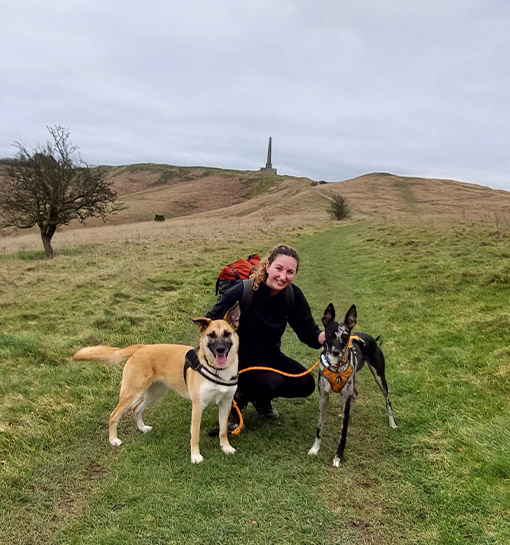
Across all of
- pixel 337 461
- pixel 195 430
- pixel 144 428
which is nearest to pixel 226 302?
pixel 195 430

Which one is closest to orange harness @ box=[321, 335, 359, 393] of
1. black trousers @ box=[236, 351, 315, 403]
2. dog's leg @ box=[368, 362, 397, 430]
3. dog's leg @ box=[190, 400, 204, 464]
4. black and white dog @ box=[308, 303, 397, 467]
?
black and white dog @ box=[308, 303, 397, 467]

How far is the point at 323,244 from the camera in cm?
2252

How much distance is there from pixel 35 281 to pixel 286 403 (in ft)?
36.6

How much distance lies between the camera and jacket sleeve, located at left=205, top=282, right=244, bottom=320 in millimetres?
4484

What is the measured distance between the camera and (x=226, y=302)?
449 cm

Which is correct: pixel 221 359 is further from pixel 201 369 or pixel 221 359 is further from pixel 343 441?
pixel 343 441

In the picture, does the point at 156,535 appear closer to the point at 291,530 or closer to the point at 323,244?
the point at 291,530

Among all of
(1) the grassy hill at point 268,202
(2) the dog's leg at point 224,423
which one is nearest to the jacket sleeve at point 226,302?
(2) the dog's leg at point 224,423

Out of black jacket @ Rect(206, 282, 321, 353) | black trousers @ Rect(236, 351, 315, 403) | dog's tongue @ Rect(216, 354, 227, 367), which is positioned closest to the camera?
dog's tongue @ Rect(216, 354, 227, 367)

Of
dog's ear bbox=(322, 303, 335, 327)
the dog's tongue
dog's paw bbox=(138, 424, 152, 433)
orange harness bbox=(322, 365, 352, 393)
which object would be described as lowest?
dog's paw bbox=(138, 424, 152, 433)

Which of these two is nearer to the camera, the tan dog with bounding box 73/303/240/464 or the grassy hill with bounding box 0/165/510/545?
the grassy hill with bounding box 0/165/510/545

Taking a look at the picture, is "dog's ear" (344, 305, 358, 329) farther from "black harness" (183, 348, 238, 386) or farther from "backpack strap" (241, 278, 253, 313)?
"black harness" (183, 348, 238, 386)

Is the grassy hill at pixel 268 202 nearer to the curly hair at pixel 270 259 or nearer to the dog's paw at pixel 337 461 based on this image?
the curly hair at pixel 270 259

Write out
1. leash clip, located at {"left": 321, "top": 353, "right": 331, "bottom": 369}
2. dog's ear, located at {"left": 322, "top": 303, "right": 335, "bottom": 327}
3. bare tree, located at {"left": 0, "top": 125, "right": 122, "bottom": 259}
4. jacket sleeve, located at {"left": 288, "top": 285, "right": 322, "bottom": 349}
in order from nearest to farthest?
leash clip, located at {"left": 321, "top": 353, "right": 331, "bottom": 369} < dog's ear, located at {"left": 322, "top": 303, "right": 335, "bottom": 327} < jacket sleeve, located at {"left": 288, "top": 285, "right": 322, "bottom": 349} < bare tree, located at {"left": 0, "top": 125, "right": 122, "bottom": 259}
